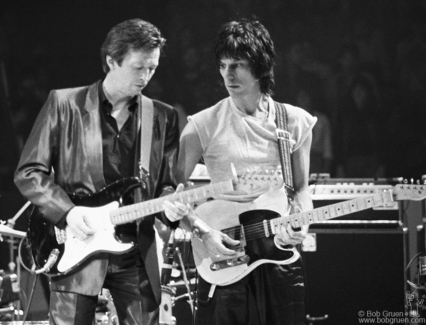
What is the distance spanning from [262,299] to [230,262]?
26 cm

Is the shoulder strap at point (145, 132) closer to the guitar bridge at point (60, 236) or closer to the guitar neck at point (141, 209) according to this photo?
the guitar neck at point (141, 209)

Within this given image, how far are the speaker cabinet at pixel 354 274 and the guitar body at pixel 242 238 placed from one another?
249 centimetres

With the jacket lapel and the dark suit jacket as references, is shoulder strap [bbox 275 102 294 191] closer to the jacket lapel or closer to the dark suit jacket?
the dark suit jacket

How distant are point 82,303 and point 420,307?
3.63m

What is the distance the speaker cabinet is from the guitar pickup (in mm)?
2579

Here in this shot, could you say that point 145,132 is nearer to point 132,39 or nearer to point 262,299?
point 132,39

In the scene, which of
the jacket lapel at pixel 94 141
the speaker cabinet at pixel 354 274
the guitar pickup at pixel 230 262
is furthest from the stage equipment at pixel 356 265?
the jacket lapel at pixel 94 141

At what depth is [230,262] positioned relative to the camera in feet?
12.2

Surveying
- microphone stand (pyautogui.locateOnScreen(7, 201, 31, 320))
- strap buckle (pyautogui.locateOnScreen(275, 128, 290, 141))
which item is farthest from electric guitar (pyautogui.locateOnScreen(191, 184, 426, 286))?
microphone stand (pyautogui.locateOnScreen(7, 201, 31, 320))

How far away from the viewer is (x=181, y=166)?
13.0ft

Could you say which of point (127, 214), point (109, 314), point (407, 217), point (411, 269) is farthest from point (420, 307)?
point (127, 214)

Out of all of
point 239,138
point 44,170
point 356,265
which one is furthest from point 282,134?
point 356,265

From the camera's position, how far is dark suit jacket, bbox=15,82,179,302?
129 inches

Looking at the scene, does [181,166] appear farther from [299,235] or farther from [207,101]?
[207,101]
